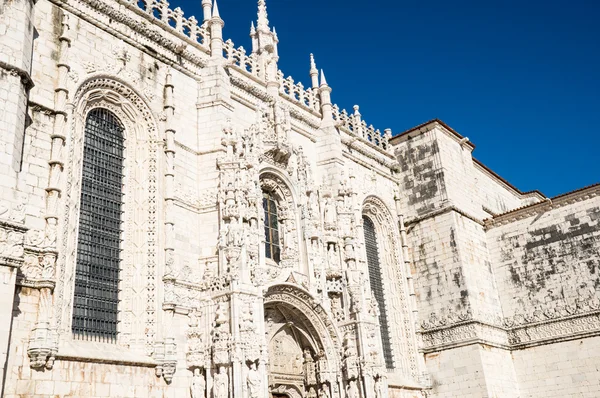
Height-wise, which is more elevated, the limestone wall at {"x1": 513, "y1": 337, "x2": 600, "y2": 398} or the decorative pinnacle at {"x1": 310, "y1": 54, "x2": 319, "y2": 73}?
the decorative pinnacle at {"x1": 310, "y1": 54, "x2": 319, "y2": 73}

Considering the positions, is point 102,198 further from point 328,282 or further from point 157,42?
point 328,282

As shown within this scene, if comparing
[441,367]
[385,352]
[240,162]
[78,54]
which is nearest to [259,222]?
[240,162]

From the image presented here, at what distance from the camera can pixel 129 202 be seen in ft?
51.3

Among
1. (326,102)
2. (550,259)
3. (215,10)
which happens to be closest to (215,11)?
(215,10)

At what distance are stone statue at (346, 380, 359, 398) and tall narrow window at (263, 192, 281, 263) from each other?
14.0ft

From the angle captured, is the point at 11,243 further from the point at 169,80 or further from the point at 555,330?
→ the point at 555,330

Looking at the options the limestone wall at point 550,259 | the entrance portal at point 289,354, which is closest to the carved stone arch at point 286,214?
the entrance portal at point 289,354

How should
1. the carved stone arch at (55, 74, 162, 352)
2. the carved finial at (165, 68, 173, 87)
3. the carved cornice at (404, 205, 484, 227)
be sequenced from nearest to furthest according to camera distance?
the carved stone arch at (55, 74, 162, 352) < the carved finial at (165, 68, 173, 87) < the carved cornice at (404, 205, 484, 227)

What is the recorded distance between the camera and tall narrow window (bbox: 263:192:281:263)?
1903cm

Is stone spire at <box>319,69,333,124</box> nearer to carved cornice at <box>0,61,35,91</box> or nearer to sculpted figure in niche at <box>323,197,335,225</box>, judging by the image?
sculpted figure in niche at <box>323,197,335,225</box>

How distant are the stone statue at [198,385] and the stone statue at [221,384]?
1.33 feet

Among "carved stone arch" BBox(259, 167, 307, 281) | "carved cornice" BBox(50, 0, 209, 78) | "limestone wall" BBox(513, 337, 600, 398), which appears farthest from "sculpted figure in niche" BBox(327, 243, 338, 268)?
"limestone wall" BBox(513, 337, 600, 398)

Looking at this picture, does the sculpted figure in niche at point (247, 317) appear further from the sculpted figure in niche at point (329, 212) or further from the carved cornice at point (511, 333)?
the carved cornice at point (511, 333)

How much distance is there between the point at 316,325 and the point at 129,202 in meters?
6.85
